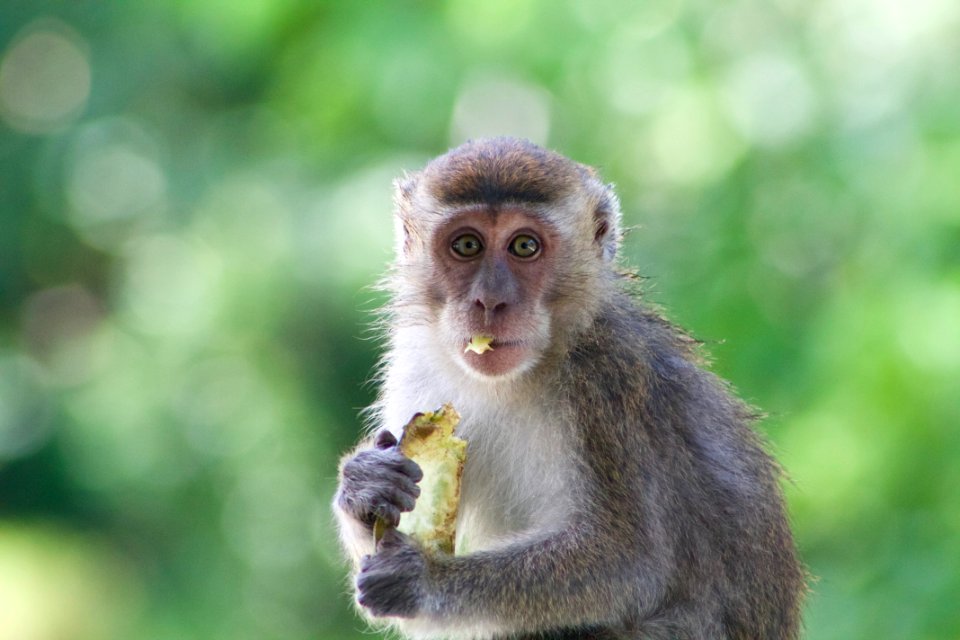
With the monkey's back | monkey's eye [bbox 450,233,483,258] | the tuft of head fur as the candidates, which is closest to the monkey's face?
monkey's eye [bbox 450,233,483,258]

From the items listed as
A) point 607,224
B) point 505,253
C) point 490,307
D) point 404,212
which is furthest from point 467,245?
point 607,224

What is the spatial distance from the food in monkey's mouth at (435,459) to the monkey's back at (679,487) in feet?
2.16

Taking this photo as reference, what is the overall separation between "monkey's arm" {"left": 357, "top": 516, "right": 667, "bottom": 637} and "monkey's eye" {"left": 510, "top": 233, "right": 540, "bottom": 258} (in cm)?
135

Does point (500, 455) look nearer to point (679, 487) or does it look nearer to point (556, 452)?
point (556, 452)

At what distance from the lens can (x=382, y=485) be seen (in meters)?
6.35

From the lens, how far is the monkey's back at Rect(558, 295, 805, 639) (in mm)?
6719

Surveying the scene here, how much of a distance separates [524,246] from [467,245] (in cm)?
29

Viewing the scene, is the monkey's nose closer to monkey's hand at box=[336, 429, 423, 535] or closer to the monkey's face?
the monkey's face

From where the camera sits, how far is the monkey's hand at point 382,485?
6336mm

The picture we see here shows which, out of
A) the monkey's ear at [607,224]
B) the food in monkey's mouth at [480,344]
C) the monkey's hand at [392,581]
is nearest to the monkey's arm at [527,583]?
the monkey's hand at [392,581]

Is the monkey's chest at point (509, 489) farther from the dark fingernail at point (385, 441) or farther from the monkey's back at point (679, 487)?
the dark fingernail at point (385, 441)

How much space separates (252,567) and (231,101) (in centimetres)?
479

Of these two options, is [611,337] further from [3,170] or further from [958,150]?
[3,170]

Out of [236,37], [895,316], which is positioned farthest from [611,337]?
[236,37]
